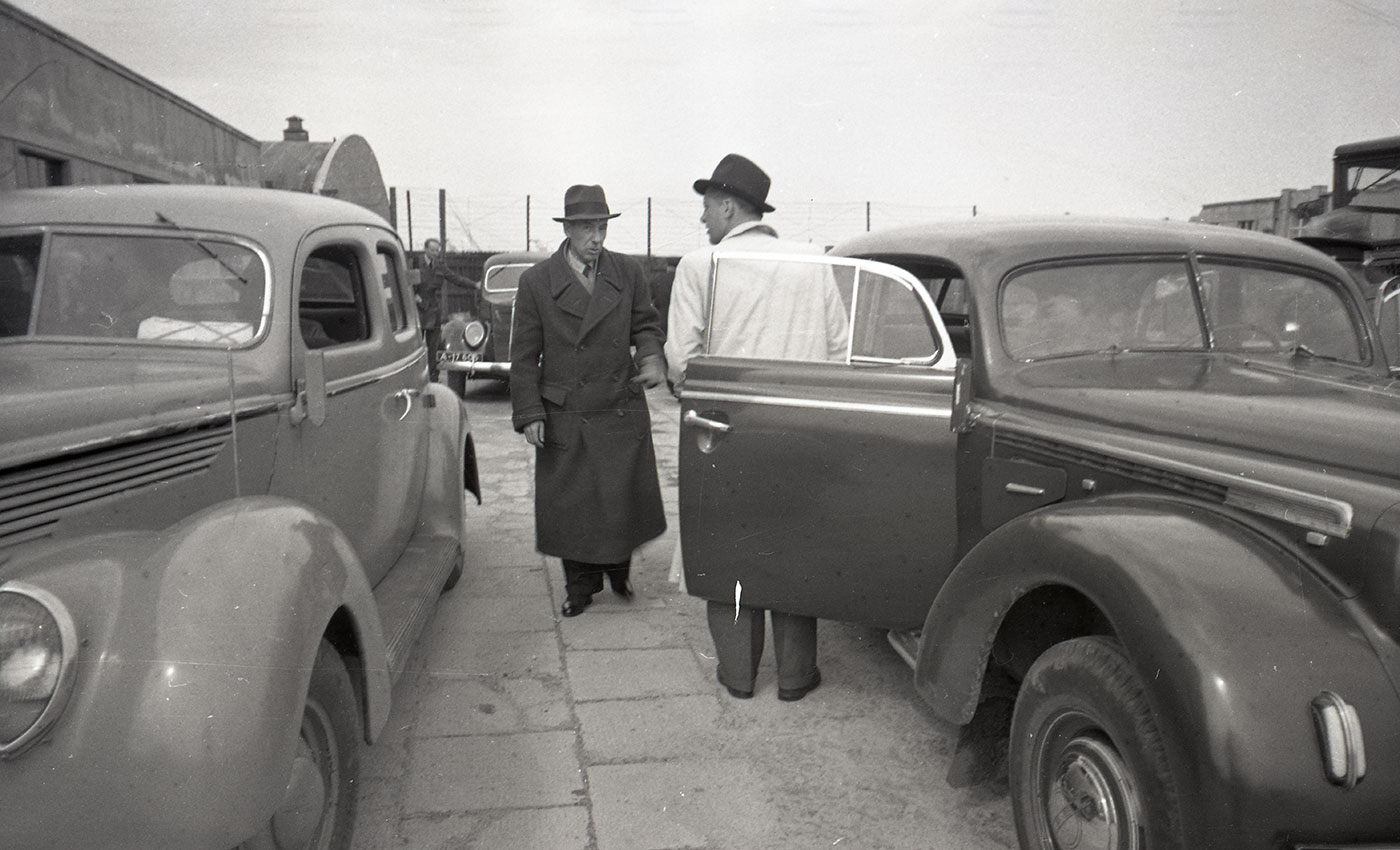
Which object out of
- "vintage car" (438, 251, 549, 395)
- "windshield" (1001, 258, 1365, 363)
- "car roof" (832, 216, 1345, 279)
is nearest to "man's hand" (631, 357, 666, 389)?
"car roof" (832, 216, 1345, 279)

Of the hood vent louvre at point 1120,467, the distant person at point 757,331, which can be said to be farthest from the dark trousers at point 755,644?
the hood vent louvre at point 1120,467

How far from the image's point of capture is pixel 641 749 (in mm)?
3223

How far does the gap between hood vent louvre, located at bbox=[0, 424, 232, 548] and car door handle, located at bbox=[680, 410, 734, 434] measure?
1.47 meters

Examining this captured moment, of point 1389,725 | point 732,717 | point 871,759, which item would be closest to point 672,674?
point 732,717

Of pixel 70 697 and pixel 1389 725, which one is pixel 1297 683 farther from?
pixel 70 697

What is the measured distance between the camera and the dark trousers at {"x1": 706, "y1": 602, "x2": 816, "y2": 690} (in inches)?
139

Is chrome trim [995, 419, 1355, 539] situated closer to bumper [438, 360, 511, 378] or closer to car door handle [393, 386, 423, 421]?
car door handle [393, 386, 423, 421]

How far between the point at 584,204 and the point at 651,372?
0.78 meters

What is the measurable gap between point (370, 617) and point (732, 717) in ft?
4.72

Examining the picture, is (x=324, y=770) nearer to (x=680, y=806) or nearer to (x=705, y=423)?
(x=680, y=806)

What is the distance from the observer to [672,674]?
3.85 meters

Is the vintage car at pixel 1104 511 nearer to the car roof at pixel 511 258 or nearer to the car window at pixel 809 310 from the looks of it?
the car window at pixel 809 310

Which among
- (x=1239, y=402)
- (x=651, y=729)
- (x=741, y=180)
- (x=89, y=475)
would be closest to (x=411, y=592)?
(x=651, y=729)

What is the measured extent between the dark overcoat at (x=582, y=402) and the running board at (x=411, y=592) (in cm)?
A: 53
